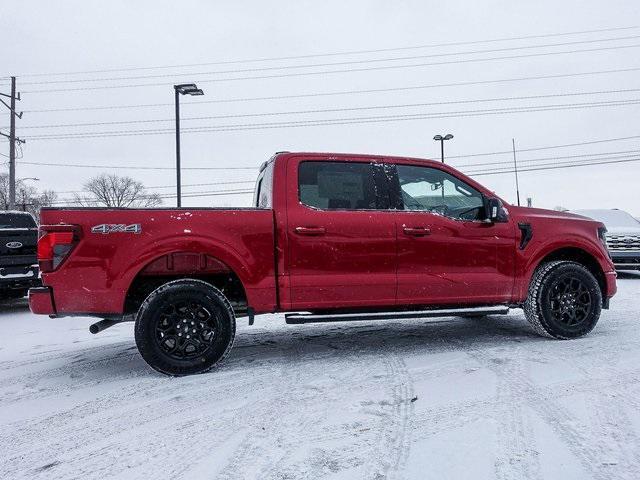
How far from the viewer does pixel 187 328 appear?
3836mm

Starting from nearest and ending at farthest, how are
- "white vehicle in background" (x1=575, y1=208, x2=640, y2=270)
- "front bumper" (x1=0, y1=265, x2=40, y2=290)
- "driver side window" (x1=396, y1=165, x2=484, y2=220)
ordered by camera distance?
"driver side window" (x1=396, y1=165, x2=484, y2=220), "front bumper" (x1=0, y1=265, x2=40, y2=290), "white vehicle in background" (x1=575, y1=208, x2=640, y2=270)

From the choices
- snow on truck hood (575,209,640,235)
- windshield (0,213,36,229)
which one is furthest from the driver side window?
snow on truck hood (575,209,640,235)

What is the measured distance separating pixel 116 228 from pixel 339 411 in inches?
89.3

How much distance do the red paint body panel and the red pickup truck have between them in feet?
0.03

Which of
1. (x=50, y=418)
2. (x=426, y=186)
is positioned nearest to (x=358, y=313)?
(x=426, y=186)

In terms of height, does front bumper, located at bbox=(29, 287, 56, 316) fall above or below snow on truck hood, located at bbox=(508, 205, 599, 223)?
below

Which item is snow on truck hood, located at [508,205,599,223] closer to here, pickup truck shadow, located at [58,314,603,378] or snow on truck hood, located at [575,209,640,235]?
pickup truck shadow, located at [58,314,603,378]

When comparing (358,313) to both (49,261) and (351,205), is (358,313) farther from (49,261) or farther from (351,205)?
(49,261)

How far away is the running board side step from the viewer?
161 inches

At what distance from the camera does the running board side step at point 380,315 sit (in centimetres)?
410

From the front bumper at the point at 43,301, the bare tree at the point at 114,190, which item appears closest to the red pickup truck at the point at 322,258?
the front bumper at the point at 43,301

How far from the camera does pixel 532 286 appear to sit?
15.4 feet

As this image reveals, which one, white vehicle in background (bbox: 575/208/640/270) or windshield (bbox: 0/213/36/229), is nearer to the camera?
windshield (bbox: 0/213/36/229)

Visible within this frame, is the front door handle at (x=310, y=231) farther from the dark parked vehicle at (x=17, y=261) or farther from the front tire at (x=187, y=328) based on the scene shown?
the dark parked vehicle at (x=17, y=261)
